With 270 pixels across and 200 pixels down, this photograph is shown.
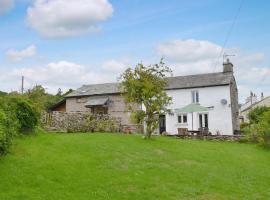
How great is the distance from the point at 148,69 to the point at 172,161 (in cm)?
1095

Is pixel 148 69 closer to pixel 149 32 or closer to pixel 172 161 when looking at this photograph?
pixel 149 32

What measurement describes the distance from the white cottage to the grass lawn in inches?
738

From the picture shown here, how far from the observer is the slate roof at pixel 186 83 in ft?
132

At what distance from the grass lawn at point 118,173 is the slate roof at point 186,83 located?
20.1m

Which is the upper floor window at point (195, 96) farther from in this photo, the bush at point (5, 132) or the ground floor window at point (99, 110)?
the bush at point (5, 132)

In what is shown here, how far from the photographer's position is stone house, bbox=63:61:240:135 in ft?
129

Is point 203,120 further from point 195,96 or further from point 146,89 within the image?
point 146,89

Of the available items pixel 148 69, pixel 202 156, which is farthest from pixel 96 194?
pixel 148 69

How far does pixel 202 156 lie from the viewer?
66.0ft

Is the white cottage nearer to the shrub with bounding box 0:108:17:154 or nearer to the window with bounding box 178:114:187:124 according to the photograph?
the window with bounding box 178:114:187:124

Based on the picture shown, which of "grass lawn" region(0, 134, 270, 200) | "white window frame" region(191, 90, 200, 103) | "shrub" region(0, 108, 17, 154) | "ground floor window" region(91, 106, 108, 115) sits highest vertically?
"white window frame" region(191, 90, 200, 103)

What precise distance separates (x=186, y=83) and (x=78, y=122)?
16290 millimetres

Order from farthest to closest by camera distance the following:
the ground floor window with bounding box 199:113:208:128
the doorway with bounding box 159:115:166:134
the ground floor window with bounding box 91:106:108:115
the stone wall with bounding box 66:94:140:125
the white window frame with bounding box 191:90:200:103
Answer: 1. the ground floor window with bounding box 91:106:108:115
2. the stone wall with bounding box 66:94:140:125
3. the doorway with bounding box 159:115:166:134
4. the white window frame with bounding box 191:90:200:103
5. the ground floor window with bounding box 199:113:208:128

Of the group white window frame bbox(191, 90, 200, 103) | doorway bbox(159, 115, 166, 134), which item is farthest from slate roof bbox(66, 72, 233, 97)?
doorway bbox(159, 115, 166, 134)
